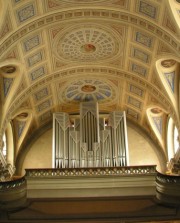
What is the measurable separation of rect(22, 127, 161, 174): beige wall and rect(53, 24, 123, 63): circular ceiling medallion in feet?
16.5

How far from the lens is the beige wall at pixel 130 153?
65.4 ft

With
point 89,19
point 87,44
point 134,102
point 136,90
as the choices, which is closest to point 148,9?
point 89,19

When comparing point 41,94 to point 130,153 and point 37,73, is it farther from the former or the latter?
point 130,153

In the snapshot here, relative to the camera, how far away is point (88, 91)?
63.9ft

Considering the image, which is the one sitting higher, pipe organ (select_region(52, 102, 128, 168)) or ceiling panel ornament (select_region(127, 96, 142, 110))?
ceiling panel ornament (select_region(127, 96, 142, 110))

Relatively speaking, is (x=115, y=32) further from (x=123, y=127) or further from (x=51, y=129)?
(x=51, y=129)

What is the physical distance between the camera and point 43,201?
1362cm

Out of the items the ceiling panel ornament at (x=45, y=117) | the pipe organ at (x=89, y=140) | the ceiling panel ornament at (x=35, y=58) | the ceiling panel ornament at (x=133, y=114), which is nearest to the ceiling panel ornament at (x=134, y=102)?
the ceiling panel ornament at (x=133, y=114)

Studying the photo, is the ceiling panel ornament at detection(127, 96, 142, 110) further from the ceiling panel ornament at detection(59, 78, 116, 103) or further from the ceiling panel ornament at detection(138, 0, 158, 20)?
the ceiling panel ornament at detection(138, 0, 158, 20)

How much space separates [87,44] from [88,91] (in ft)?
11.9

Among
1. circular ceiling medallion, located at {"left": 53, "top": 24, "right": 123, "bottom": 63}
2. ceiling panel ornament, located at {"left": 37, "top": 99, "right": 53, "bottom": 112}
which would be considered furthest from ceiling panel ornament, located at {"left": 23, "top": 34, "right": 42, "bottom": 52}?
ceiling panel ornament, located at {"left": 37, "top": 99, "right": 53, "bottom": 112}

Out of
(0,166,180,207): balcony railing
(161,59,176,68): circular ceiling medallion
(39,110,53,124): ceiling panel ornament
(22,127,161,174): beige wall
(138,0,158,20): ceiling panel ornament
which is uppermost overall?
(138,0,158,20): ceiling panel ornament

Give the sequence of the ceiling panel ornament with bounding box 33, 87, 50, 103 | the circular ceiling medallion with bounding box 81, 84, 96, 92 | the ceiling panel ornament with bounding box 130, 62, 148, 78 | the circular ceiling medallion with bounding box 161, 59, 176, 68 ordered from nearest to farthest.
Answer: the circular ceiling medallion with bounding box 161, 59, 176, 68
the ceiling panel ornament with bounding box 130, 62, 148, 78
the ceiling panel ornament with bounding box 33, 87, 50, 103
the circular ceiling medallion with bounding box 81, 84, 96, 92

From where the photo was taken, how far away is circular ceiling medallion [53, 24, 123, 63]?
15.5 meters
